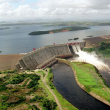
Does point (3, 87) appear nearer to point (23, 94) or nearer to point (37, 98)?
point (23, 94)

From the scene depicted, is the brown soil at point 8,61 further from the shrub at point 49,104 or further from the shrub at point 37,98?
the shrub at point 49,104

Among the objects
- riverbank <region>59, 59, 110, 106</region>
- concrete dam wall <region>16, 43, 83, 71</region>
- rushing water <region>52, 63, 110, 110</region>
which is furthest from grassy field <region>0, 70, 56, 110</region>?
concrete dam wall <region>16, 43, 83, 71</region>

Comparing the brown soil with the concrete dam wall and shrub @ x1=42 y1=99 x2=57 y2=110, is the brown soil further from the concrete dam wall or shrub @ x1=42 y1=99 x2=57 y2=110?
shrub @ x1=42 y1=99 x2=57 y2=110

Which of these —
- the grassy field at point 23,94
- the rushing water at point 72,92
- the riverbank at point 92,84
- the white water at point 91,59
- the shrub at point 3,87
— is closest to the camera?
the grassy field at point 23,94

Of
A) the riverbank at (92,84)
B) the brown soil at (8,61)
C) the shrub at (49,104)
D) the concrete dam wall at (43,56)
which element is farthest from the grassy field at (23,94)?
the concrete dam wall at (43,56)

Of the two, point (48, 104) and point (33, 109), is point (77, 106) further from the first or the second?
point (33, 109)

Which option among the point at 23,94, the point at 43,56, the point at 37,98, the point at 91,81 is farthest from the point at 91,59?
the point at 23,94
